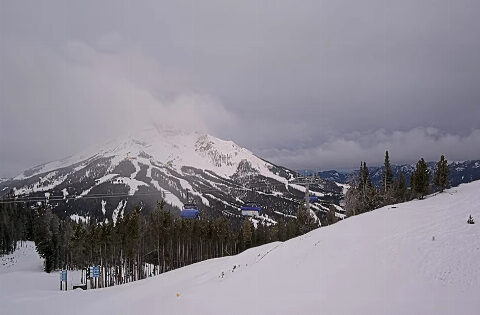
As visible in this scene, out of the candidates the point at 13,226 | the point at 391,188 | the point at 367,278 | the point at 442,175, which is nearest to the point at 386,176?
the point at 391,188

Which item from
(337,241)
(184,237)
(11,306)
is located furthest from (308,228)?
(11,306)

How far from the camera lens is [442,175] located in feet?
178

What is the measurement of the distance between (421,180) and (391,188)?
1489 centimetres

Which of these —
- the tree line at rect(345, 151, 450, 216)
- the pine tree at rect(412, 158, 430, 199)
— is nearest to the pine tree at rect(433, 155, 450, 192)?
the tree line at rect(345, 151, 450, 216)

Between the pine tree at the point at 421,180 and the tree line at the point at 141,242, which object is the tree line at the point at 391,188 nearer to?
the pine tree at the point at 421,180

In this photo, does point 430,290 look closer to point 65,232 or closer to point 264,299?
point 264,299

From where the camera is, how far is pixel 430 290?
1211 cm

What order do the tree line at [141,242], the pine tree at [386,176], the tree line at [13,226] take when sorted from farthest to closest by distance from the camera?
the tree line at [13,226]
the pine tree at [386,176]
the tree line at [141,242]

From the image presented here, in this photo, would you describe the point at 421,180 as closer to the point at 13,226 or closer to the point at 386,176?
the point at 386,176

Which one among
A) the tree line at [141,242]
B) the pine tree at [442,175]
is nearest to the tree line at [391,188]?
the pine tree at [442,175]

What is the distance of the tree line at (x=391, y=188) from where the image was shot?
54344 millimetres

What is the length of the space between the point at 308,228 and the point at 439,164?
32327mm

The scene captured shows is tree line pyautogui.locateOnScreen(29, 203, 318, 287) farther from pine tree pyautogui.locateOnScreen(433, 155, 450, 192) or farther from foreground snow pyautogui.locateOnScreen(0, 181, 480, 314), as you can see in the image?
foreground snow pyautogui.locateOnScreen(0, 181, 480, 314)

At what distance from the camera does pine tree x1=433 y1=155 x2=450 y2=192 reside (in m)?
53.9
